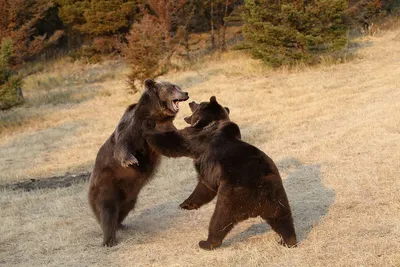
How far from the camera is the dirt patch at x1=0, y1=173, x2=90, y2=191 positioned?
36.1 feet

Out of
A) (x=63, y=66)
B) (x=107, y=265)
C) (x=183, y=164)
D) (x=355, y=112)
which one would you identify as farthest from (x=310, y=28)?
(x=107, y=265)

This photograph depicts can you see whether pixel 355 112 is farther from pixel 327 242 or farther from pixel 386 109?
pixel 327 242

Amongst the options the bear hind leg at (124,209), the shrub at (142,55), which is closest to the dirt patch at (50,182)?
the bear hind leg at (124,209)

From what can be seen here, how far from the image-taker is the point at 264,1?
2002 cm

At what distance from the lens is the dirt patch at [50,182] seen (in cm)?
1100

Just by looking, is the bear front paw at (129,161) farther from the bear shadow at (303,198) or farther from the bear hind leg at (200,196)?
the bear shadow at (303,198)

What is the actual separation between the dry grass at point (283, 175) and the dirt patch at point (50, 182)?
53 cm

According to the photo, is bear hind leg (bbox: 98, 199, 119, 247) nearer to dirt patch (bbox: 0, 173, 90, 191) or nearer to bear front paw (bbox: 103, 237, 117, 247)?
bear front paw (bbox: 103, 237, 117, 247)

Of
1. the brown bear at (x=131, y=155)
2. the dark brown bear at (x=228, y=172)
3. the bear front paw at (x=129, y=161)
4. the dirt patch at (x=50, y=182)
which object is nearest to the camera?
the dark brown bear at (x=228, y=172)

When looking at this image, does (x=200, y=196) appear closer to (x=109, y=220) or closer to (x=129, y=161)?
Result: (x=129, y=161)

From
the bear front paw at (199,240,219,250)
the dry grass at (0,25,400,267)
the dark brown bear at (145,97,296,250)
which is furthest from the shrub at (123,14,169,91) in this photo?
the bear front paw at (199,240,219,250)

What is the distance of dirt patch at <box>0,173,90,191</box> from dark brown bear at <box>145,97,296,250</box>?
5.19 m

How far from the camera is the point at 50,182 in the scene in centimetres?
1134

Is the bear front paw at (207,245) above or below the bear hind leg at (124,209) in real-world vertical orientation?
above
